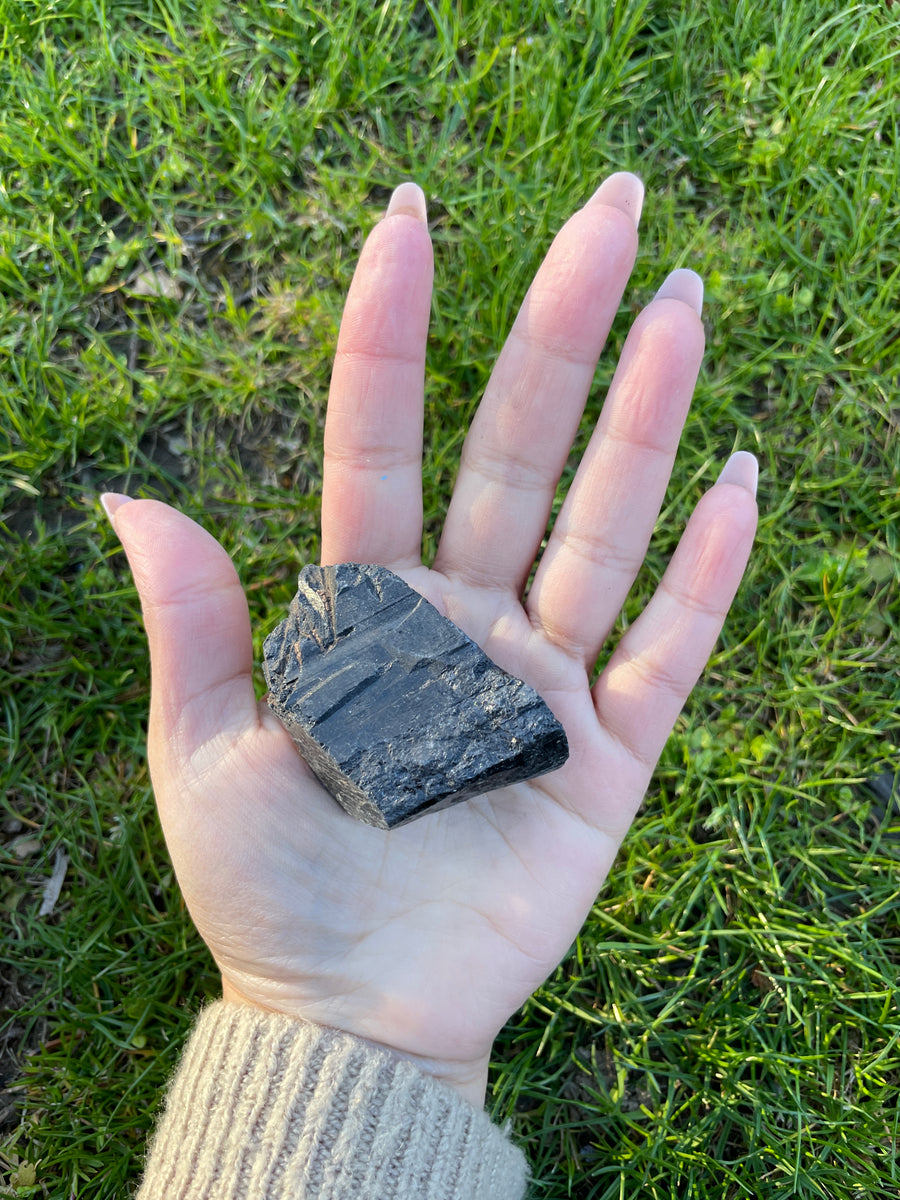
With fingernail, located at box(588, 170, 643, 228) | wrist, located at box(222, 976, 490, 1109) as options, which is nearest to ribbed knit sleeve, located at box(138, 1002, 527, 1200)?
wrist, located at box(222, 976, 490, 1109)

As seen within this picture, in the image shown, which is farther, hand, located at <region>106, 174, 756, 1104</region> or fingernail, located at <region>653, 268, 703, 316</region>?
fingernail, located at <region>653, 268, 703, 316</region>

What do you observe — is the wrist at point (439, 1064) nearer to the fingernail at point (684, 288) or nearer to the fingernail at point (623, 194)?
the fingernail at point (684, 288)

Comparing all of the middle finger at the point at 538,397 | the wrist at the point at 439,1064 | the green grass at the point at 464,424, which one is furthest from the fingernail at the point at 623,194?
the wrist at the point at 439,1064

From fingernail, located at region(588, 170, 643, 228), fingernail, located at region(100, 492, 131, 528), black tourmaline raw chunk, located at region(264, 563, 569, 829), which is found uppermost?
fingernail, located at region(588, 170, 643, 228)

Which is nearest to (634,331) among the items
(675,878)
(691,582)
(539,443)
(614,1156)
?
(539,443)

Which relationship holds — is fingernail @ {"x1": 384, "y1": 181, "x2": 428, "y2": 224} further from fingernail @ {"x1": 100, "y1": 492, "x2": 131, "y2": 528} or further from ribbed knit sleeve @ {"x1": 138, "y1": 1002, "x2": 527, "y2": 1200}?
ribbed knit sleeve @ {"x1": 138, "y1": 1002, "x2": 527, "y2": 1200}

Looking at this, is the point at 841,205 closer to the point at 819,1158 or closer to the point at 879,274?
the point at 879,274

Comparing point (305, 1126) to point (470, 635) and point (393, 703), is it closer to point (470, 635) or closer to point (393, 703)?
point (393, 703)
